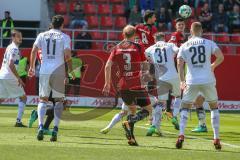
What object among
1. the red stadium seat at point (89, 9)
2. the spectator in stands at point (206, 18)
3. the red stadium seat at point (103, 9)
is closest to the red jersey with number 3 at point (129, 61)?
the spectator in stands at point (206, 18)

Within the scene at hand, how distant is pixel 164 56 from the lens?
19000mm

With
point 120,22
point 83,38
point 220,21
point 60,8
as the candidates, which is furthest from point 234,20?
point 60,8

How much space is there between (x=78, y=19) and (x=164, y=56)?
1607 cm

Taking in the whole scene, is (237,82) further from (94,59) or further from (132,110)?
(132,110)

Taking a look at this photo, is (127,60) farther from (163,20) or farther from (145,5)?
(145,5)

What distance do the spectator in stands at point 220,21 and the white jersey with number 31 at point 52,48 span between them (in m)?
20.9

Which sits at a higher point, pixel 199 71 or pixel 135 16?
pixel 135 16

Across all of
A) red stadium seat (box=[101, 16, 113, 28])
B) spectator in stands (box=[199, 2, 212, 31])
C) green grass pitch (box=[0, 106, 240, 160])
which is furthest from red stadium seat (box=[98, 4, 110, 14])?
green grass pitch (box=[0, 106, 240, 160])

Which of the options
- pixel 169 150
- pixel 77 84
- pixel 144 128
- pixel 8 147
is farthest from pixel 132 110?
pixel 77 84

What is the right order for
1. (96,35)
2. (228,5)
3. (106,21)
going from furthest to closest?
(228,5), (106,21), (96,35)

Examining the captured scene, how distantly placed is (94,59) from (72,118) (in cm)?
836

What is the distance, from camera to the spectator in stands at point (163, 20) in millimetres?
34375

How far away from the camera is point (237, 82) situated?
31688 millimetres

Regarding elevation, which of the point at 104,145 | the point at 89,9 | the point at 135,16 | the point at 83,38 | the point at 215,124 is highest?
the point at 89,9
